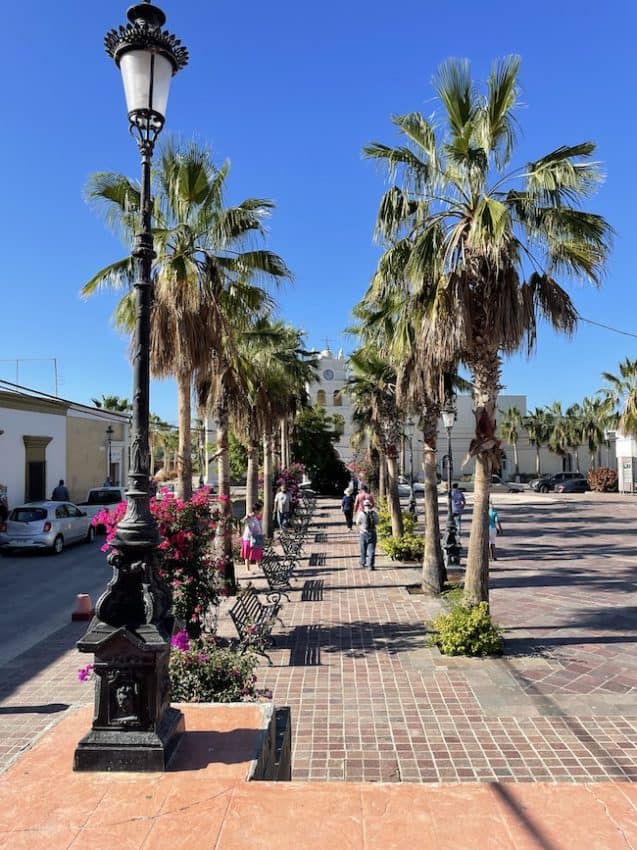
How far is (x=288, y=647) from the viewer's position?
29.4 ft

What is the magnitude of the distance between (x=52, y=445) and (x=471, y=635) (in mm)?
25317

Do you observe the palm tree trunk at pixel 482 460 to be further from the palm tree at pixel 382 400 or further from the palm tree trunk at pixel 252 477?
the palm tree trunk at pixel 252 477

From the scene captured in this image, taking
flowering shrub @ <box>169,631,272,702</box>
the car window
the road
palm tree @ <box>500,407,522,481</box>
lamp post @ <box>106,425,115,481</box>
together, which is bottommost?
the road

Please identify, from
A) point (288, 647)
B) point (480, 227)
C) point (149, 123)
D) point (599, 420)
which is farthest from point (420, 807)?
point (599, 420)

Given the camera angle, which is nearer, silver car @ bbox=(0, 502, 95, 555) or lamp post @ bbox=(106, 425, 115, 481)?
silver car @ bbox=(0, 502, 95, 555)

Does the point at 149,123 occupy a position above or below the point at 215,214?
below

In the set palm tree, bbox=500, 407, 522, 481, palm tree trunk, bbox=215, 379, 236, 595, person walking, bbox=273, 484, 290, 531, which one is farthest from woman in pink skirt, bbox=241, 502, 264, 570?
palm tree, bbox=500, 407, 522, 481

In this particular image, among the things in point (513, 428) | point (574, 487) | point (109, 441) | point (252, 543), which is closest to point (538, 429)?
point (513, 428)

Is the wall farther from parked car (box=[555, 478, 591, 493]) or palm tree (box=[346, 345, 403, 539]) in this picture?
parked car (box=[555, 478, 591, 493])

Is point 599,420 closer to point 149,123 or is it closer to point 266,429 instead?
point 266,429

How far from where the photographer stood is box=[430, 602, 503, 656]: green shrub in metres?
8.20

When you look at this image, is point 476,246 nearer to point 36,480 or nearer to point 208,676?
point 208,676

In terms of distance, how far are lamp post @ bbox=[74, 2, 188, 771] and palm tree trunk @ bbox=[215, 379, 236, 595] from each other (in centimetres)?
661

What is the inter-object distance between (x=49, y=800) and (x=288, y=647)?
18.9 ft
